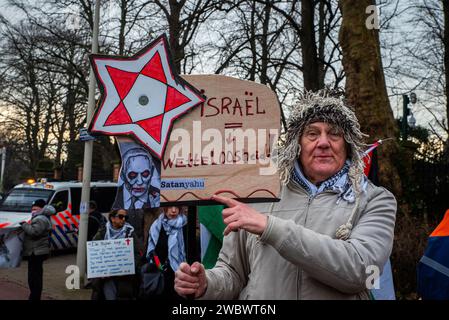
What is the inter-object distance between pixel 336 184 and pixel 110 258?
15.8 feet

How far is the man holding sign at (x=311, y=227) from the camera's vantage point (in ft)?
5.74

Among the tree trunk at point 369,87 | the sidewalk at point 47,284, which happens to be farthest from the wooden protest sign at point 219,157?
the sidewalk at point 47,284

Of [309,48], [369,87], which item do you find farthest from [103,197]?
[369,87]

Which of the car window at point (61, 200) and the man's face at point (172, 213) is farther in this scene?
the car window at point (61, 200)

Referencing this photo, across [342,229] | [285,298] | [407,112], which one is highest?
[407,112]

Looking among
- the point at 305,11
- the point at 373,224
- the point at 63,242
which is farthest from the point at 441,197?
the point at 63,242

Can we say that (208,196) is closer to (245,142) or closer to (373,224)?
(245,142)

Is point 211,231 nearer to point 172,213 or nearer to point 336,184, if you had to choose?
point 336,184

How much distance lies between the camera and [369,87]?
6.74m

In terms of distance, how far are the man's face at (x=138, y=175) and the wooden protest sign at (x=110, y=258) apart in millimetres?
4472

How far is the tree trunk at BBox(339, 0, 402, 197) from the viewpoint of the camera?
21.9 feet

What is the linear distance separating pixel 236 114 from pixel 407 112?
46.1ft

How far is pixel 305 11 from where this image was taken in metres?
11.9

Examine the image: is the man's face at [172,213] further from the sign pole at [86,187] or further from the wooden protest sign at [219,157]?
the sign pole at [86,187]
